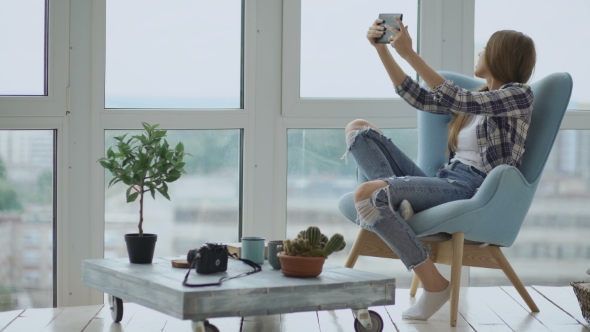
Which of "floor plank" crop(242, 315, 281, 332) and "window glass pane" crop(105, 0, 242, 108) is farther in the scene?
"window glass pane" crop(105, 0, 242, 108)

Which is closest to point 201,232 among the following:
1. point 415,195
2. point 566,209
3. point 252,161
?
point 252,161

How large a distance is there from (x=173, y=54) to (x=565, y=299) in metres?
1.85

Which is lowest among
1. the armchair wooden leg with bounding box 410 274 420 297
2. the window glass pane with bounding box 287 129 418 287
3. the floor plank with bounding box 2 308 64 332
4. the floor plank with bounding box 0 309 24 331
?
the floor plank with bounding box 0 309 24 331

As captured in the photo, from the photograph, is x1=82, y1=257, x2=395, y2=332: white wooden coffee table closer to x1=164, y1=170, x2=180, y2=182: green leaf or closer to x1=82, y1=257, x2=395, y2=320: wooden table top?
x1=82, y1=257, x2=395, y2=320: wooden table top

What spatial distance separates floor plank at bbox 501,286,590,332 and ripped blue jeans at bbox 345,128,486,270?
19.8 inches

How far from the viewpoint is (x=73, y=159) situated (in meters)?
3.02

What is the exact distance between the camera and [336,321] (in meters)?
2.45

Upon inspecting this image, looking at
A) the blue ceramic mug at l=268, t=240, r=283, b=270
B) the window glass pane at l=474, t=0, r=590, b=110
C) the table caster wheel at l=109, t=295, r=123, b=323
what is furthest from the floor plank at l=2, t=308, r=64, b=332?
the window glass pane at l=474, t=0, r=590, b=110

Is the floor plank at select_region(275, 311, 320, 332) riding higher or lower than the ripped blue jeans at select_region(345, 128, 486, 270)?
lower

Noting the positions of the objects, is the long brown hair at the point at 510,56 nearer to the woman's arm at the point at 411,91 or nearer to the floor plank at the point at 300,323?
the woman's arm at the point at 411,91

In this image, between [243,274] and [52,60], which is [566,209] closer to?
[243,274]

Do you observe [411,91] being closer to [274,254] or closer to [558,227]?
[274,254]

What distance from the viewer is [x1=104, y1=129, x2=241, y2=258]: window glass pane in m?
3.12

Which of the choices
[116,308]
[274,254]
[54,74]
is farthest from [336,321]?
[54,74]
